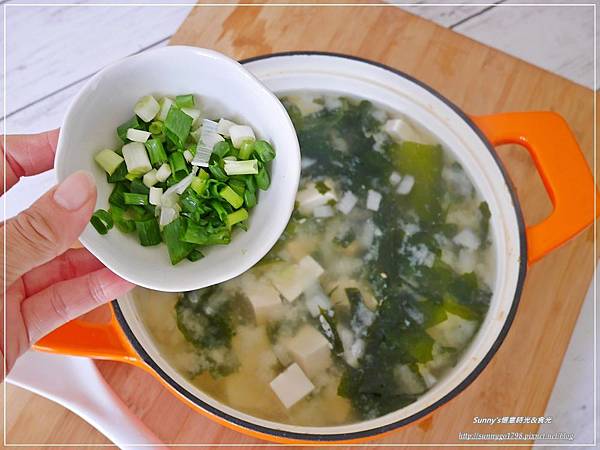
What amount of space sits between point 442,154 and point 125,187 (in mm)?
661

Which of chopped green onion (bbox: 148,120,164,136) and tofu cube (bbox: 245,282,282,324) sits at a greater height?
chopped green onion (bbox: 148,120,164,136)

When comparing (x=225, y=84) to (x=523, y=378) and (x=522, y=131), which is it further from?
(x=523, y=378)

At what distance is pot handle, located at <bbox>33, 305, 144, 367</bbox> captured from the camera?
103 centimetres

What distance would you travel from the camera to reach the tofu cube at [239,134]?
1.00m

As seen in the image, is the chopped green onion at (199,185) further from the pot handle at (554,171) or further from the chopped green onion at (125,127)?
the pot handle at (554,171)

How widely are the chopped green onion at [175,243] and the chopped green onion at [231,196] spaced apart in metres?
0.08

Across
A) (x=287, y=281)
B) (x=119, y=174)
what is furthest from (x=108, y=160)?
(x=287, y=281)

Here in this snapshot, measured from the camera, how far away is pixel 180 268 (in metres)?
0.97

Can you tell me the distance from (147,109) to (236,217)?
22cm

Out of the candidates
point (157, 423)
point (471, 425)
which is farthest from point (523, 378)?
point (157, 423)

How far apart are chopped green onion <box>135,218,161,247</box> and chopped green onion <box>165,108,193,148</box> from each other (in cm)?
13

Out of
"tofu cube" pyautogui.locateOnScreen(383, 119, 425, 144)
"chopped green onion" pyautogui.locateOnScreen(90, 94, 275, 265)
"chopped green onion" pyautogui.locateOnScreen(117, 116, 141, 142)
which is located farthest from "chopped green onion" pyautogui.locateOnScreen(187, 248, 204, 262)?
"tofu cube" pyautogui.locateOnScreen(383, 119, 425, 144)

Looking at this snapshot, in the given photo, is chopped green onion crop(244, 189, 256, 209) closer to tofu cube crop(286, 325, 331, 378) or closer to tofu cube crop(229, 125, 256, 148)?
tofu cube crop(229, 125, 256, 148)

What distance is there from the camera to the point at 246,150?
3.26 feet
